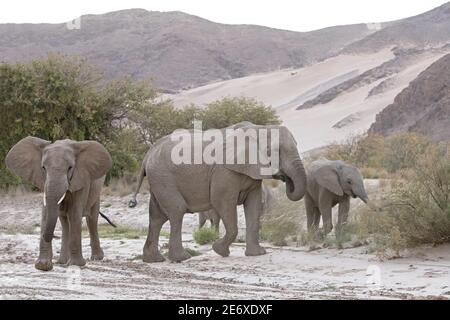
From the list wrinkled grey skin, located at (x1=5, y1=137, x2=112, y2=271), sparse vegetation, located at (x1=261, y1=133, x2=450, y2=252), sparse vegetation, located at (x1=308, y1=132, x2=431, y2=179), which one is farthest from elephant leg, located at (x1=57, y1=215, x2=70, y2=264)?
sparse vegetation, located at (x1=308, y1=132, x2=431, y2=179)

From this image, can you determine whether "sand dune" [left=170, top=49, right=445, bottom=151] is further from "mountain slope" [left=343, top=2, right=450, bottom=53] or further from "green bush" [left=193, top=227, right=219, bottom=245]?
"green bush" [left=193, top=227, right=219, bottom=245]

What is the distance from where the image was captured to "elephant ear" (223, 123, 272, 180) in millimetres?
13031

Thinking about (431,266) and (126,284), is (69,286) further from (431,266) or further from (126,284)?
(431,266)

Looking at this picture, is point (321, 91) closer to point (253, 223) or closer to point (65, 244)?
point (253, 223)

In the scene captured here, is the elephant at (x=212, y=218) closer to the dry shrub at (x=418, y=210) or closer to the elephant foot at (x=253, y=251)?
the elephant foot at (x=253, y=251)

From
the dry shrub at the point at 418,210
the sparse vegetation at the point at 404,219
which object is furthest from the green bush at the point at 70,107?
the dry shrub at the point at 418,210

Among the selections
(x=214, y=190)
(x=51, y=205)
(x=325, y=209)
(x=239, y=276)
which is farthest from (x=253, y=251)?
(x=51, y=205)

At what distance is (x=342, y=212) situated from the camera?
52.6 feet

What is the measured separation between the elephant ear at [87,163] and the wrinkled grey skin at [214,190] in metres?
1.63

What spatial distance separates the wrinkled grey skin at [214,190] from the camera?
1314 cm

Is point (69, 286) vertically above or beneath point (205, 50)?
beneath
